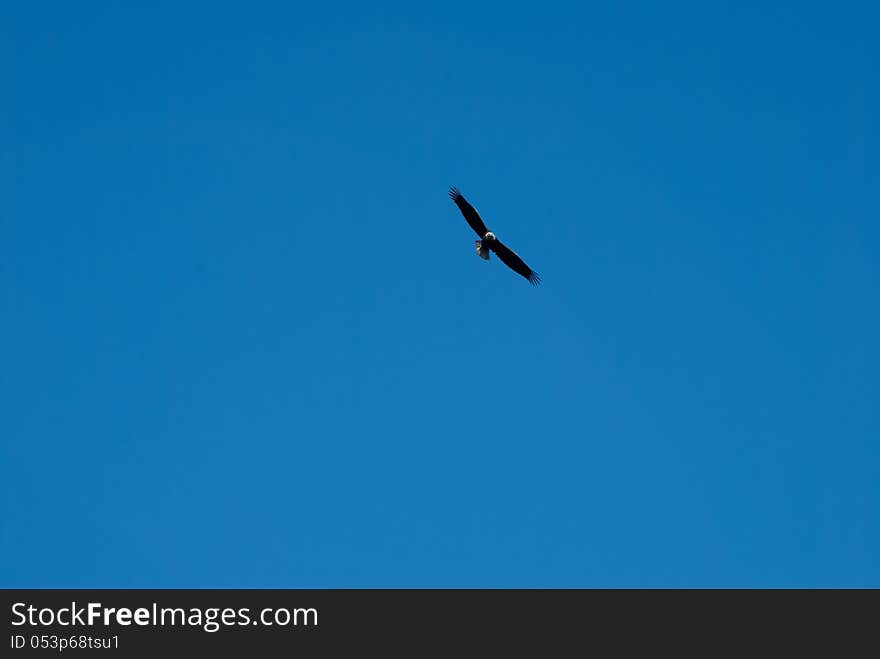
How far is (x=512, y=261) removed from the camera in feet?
207

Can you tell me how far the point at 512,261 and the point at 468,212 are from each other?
3.19 metres

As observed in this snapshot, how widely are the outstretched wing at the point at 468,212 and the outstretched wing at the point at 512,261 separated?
0.82 metres

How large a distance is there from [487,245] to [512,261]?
1.44 m

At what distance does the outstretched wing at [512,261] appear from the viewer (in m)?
62.3

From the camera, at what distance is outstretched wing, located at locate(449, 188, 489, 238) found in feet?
200

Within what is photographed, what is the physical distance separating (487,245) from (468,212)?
1820 mm

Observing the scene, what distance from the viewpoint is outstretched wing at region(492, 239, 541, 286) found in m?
62.3

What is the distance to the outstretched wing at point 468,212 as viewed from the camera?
6100 centimetres

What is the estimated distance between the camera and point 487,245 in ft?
204

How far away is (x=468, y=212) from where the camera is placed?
61.2m
